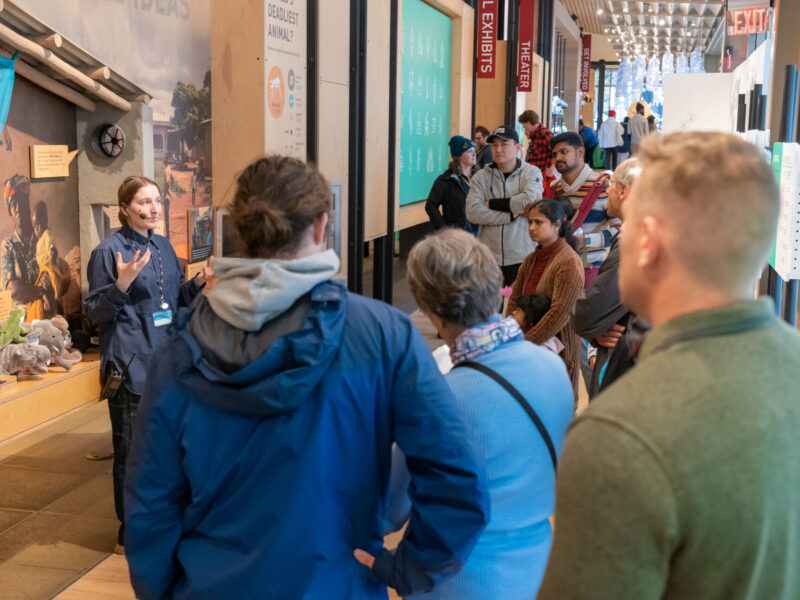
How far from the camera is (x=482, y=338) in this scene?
1.98 metres

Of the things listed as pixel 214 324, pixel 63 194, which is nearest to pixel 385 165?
pixel 63 194

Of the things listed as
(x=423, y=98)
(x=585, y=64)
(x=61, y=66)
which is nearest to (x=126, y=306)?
(x=61, y=66)

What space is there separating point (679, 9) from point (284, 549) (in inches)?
1049

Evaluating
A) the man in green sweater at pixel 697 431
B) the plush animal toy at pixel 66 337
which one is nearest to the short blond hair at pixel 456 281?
the man in green sweater at pixel 697 431

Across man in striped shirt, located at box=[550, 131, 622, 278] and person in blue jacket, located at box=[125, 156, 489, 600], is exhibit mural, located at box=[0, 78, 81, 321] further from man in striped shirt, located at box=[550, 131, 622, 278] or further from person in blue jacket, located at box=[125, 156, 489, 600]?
person in blue jacket, located at box=[125, 156, 489, 600]

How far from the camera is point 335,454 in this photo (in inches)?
64.9

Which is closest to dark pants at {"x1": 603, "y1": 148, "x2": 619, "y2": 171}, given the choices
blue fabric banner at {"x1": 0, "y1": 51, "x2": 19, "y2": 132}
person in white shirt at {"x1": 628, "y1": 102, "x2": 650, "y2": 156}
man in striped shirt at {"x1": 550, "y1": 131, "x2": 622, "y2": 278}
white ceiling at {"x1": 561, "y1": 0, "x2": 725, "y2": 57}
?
person in white shirt at {"x1": 628, "y1": 102, "x2": 650, "y2": 156}

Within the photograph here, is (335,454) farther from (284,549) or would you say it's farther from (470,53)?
(470,53)

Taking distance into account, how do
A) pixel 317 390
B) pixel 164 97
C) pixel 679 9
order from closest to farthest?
pixel 317 390
pixel 164 97
pixel 679 9

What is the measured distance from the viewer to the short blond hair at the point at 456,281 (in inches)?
79.7

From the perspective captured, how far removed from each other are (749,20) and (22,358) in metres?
4.65

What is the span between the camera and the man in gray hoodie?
20.2 ft

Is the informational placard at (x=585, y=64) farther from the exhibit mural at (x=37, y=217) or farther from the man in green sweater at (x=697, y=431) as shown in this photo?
the man in green sweater at (x=697, y=431)

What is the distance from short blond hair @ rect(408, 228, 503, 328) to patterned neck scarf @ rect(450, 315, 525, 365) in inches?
1.4
